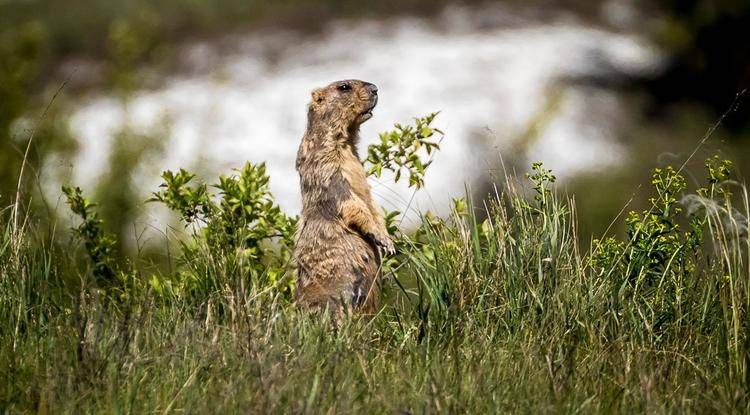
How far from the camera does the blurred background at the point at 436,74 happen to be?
1463cm

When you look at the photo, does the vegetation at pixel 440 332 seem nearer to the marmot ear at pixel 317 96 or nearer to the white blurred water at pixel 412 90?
the marmot ear at pixel 317 96

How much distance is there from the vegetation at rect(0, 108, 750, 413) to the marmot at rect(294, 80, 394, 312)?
10.1 inches

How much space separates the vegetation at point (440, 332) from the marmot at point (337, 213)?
0.26m

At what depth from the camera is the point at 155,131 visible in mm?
11047

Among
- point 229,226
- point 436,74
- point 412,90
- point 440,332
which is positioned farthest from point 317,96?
point 436,74

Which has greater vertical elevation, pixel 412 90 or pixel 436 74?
pixel 436 74

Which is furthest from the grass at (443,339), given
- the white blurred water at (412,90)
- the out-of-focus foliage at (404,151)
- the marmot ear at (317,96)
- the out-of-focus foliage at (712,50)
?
the out-of-focus foliage at (712,50)

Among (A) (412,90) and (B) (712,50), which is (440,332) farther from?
(B) (712,50)

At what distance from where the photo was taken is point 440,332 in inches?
190

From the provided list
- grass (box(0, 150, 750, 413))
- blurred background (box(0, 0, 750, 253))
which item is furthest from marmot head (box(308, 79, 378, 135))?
blurred background (box(0, 0, 750, 253))

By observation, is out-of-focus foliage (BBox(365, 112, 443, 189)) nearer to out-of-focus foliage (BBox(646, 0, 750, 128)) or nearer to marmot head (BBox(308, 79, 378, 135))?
marmot head (BBox(308, 79, 378, 135))

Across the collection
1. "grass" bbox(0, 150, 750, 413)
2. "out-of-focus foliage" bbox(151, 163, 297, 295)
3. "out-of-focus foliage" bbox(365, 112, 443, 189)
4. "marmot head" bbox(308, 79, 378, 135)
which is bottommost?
"grass" bbox(0, 150, 750, 413)

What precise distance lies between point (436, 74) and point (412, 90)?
662 millimetres

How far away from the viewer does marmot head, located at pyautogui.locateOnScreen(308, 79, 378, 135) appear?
650 cm
